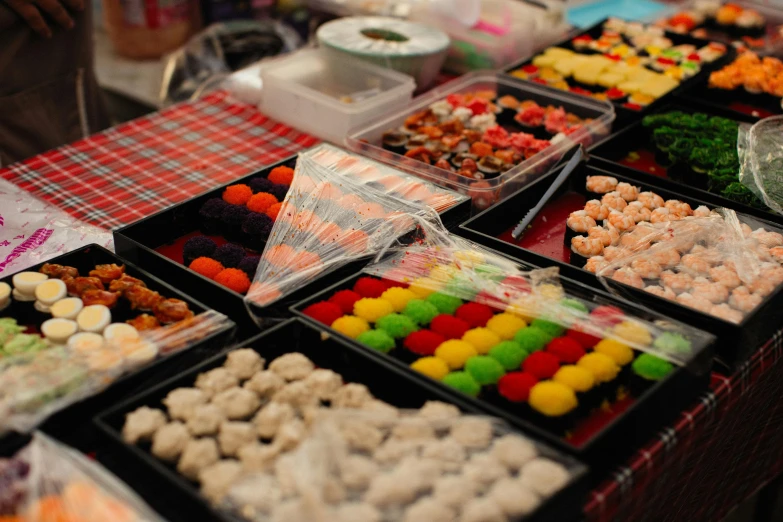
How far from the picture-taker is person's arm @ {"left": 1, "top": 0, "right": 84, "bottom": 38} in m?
3.12

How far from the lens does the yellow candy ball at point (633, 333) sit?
1754mm

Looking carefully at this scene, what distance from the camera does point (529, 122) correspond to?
2986 mm

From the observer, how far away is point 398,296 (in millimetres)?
1921

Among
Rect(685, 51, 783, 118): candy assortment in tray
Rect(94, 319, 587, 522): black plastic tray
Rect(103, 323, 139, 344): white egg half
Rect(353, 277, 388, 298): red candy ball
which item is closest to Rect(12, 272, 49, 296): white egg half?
Rect(103, 323, 139, 344): white egg half

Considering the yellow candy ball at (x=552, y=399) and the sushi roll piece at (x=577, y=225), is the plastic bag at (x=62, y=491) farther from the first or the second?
the sushi roll piece at (x=577, y=225)

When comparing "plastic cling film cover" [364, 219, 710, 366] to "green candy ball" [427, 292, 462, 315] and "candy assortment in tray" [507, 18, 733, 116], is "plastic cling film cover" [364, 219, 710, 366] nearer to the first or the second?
"green candy ball" [427, 292, 462, 315]

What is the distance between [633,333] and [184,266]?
110 cm

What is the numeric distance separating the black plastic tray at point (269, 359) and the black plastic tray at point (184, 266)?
5.4 inches

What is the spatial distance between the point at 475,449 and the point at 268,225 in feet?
3.25

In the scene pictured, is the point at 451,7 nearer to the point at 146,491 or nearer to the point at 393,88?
the point at 393,88

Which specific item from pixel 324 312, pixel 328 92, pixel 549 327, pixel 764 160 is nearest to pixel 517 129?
pixel 328 92

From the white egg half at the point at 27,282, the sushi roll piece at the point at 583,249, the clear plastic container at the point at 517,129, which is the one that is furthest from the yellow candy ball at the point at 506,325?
the white egg half at the point at 27,282

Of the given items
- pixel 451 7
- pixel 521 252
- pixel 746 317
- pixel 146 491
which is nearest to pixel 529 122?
pixel 451 7

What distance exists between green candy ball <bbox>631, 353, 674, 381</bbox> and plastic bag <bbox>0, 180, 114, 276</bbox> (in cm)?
146
